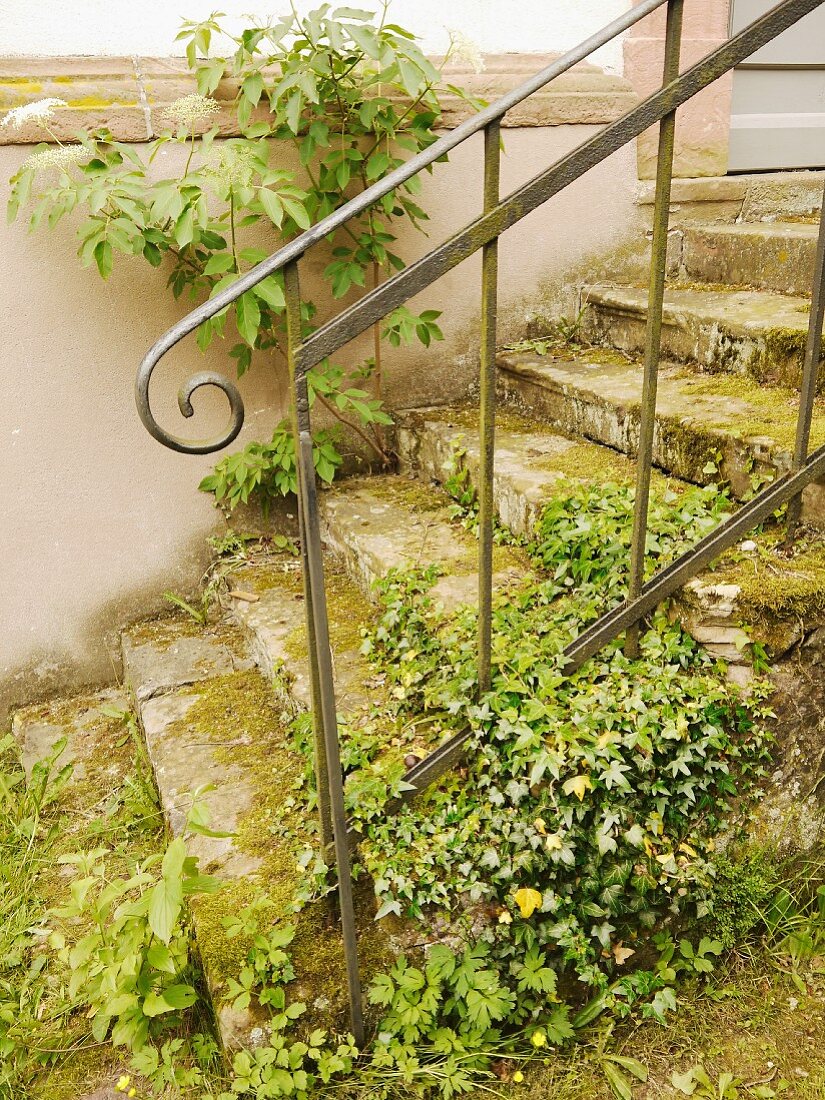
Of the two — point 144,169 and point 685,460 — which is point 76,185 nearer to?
point 144,169

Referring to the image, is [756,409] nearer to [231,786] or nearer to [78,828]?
[231,786]

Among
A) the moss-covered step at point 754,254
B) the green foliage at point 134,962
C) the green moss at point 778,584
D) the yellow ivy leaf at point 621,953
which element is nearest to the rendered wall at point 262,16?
the moss-covered step at point 754,254

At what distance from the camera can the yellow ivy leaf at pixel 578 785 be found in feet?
5.74

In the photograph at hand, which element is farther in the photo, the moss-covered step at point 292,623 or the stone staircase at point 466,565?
the moss-covered step at point 292,623

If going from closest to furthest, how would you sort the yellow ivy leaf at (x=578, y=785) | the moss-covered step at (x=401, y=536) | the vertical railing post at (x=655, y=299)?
the vertical railing post at (x=655, y=299) < the yellow ivy leaf at (x=578, y=785) < the moss-covered step at (x=401, y=536)

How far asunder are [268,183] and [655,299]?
113 cm

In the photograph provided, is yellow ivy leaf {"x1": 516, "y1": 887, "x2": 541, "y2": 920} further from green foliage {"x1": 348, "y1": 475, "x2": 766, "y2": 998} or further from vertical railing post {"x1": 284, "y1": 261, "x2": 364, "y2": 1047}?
vertical railing post {"x1": 284, "y1": 261, "x2": 364, "y2": 1047}

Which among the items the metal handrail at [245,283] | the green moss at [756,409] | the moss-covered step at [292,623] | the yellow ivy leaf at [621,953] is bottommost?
the yellow ivy leaf at [621,953]

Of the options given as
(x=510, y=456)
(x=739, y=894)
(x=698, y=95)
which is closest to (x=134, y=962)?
(x=739, y=894)

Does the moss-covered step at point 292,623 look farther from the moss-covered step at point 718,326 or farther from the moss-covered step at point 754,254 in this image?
the moss-covered step at point 754,254

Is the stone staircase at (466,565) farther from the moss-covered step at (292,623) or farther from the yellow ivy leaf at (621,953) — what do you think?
the yellow ivy leaf at (621,953)

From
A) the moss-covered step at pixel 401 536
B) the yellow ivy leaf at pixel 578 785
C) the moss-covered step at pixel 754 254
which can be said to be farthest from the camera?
the moss-covered step at pixel 754 254

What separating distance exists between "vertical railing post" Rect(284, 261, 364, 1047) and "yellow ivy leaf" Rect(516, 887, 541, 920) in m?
0.33

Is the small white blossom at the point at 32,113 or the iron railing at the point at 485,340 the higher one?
the small white blossom at the point at 32,113
